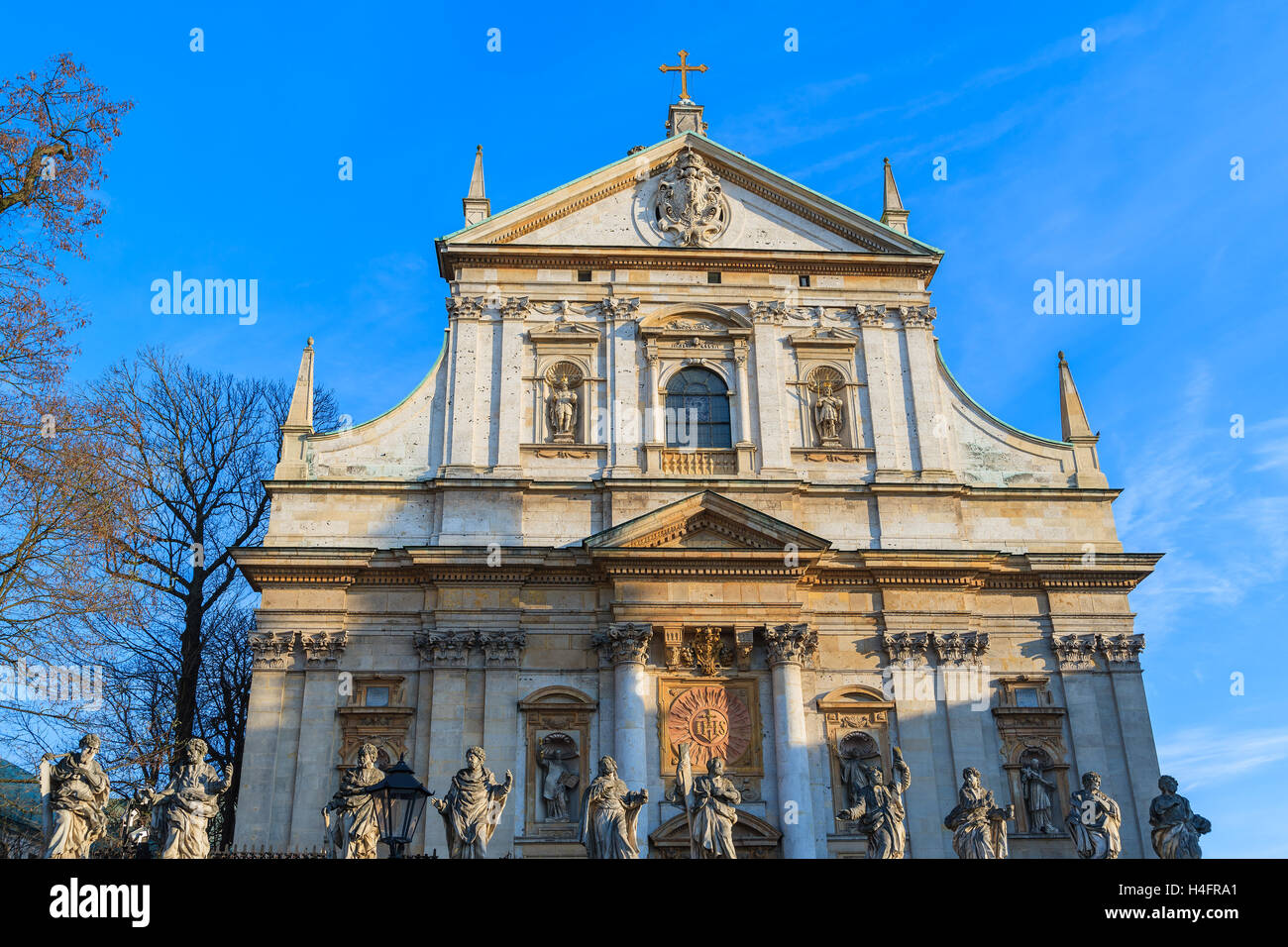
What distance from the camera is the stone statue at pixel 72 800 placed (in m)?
12.9

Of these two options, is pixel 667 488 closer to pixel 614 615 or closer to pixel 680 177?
pixel 614 615

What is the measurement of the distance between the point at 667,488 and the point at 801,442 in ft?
10.3

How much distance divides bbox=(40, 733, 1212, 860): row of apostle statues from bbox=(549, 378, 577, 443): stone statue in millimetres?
9179

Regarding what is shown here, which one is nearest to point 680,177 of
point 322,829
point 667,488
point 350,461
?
point 667,488

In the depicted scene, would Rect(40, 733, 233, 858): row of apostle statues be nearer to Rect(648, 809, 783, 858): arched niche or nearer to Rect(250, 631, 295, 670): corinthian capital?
Rect(250, 631, 295, 670): corinthian capital

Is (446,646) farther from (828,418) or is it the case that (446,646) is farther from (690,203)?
(690,203)

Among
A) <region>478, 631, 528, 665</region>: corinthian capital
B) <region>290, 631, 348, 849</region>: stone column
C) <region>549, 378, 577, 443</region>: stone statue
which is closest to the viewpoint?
<region>290, 631, 348, 849</region>: stone column

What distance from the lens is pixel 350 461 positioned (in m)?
23.6

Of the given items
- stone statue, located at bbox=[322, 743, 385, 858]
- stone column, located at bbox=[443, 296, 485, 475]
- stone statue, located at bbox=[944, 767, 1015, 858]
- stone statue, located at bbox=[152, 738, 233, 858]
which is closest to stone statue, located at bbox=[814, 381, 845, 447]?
stone column, located at bbox=[443, 296, 485, 475]

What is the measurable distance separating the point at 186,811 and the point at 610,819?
510 centimetres

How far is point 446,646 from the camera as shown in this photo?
854 inches

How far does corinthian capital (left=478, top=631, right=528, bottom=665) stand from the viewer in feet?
71.2

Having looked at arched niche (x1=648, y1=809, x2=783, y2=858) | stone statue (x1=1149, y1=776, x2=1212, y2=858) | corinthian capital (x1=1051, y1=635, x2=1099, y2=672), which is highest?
corinthian capital (x1=1051, y1=635, x2=1099, y2=672)

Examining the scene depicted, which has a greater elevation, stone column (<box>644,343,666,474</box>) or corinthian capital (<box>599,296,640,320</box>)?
corinthian capital (<box>599,296,640,320</box>)
